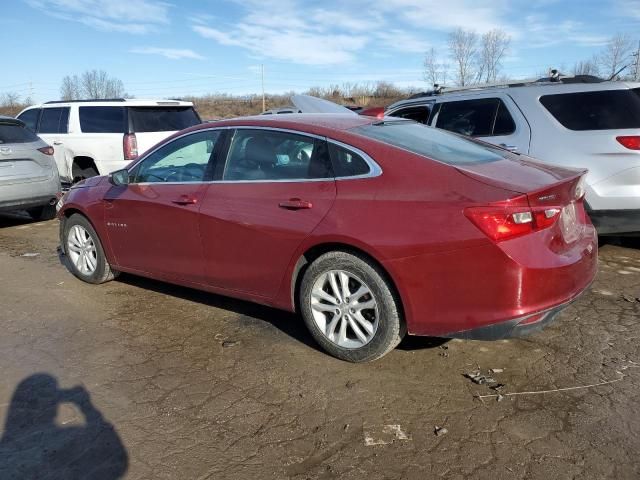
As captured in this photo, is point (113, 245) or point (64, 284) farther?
point (64, 284)

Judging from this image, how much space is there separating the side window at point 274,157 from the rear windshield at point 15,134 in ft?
17.8

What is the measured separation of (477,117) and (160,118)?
17.9 feet

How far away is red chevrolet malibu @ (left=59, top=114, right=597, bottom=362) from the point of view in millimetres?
3072

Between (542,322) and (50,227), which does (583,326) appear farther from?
(50,227)

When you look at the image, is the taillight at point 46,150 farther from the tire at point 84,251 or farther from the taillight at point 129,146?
the tire at point 84,251

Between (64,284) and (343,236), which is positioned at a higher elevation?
(343,236)

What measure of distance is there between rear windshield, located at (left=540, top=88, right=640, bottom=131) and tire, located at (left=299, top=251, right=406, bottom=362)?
3254mm

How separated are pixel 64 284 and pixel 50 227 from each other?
11.7 feet

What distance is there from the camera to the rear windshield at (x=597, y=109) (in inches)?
203

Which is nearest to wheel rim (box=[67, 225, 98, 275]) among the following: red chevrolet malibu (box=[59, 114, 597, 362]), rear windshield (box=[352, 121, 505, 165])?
red chevrolet malibu (box=[59, 114, 597, 362])

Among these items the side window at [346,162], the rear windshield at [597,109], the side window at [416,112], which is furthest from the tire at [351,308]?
the side window at [416,112]

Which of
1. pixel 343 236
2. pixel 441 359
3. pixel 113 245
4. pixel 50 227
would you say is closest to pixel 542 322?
pixel 441 359

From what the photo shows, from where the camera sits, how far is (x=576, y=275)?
3271 mm

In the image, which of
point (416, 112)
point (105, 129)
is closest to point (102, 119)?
point (105, 129)
